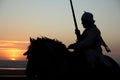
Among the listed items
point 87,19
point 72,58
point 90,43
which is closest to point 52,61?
point 72,58

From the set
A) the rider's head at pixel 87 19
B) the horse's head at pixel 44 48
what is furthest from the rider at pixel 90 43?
the horse's head at pixel 44 48

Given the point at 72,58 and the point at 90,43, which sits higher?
the point at 90,43

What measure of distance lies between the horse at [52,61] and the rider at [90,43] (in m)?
0.17

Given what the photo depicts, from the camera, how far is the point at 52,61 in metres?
13.5

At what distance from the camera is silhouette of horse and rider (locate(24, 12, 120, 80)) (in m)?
13.4

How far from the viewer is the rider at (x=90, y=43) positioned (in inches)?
540

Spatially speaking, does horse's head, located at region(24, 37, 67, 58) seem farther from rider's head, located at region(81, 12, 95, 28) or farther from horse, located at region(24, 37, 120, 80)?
rider's head, located at region(81, 12, 95, 28)

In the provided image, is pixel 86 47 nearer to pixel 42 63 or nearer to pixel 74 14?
pixel 42 63

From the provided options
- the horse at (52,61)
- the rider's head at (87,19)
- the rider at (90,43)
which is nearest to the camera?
the horse at (52,61)

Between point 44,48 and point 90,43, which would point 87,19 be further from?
point 44,48

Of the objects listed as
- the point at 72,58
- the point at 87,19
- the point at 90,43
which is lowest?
the point at 72,58

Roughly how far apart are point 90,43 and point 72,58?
60cm

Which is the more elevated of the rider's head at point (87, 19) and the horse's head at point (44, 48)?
the rider's head at point (87, 19)

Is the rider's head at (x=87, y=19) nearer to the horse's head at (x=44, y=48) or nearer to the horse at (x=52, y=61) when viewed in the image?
the horse at (x=52, y=61)
